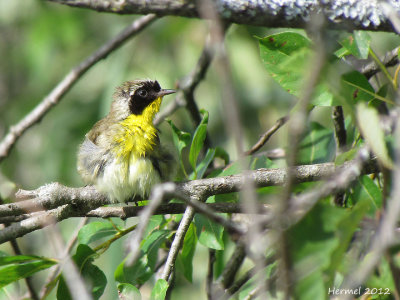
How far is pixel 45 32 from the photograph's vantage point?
251 inches

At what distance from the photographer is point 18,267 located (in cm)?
274

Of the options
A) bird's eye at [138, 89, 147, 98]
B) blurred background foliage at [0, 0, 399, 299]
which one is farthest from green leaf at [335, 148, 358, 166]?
blurred background foliage at [0, 0, 399, 299]

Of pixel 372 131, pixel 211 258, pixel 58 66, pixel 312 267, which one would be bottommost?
pixel 211 258

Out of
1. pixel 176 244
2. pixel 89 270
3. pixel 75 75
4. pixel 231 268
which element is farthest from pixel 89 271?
pixel 75 75

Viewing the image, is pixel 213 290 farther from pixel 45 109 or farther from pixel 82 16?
pixel 82 16

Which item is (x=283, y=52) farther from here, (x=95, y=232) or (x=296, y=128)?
(x=296, y=128)

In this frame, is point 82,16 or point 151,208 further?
point 82,16

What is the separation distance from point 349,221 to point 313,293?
0.78 ft

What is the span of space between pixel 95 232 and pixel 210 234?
2.23ft

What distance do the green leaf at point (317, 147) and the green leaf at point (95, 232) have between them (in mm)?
1210

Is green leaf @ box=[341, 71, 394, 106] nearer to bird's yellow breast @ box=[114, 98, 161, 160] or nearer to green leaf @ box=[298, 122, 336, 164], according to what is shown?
green leaf @ box=[298, 122, 336, 164]

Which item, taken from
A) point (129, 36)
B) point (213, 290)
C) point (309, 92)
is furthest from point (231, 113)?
point (129, 36)

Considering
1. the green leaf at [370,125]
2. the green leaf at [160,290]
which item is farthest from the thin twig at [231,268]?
the green leaf at [370,125]

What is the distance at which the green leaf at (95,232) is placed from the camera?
10.5 ft
